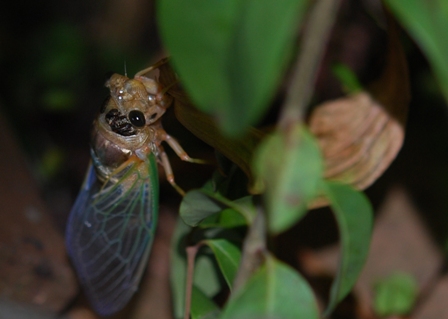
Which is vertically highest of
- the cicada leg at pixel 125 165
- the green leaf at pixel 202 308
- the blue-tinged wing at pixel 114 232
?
the green leaf at pixel 202 308

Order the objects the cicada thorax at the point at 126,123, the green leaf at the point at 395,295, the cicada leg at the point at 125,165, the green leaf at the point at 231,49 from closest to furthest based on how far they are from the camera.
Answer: the green leaf at the point at 231,49 < the cicada thorax at the point at 126,123 < the cicada leg at the point at 125,165 < the green leaf at the point at 395,295

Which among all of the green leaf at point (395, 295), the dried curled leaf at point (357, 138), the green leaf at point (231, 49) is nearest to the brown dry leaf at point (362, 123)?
the dried curled leaf at point (357, 138)

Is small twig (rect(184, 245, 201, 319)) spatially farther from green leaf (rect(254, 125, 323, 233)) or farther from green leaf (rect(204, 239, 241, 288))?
green leaf (rect(254, 125, 323, 233))

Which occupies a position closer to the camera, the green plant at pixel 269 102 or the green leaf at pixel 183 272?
the green plant at pixel 269 102

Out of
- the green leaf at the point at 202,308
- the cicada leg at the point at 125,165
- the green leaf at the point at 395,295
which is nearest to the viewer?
the green leaf at the point at 202,308

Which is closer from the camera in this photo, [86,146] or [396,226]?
[396,226]

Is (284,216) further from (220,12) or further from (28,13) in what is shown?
(28,13)

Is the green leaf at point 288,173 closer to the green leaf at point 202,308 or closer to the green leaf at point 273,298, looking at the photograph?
the green leaf at point 273,298

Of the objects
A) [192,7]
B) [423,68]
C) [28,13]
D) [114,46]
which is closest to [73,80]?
[114,46]
